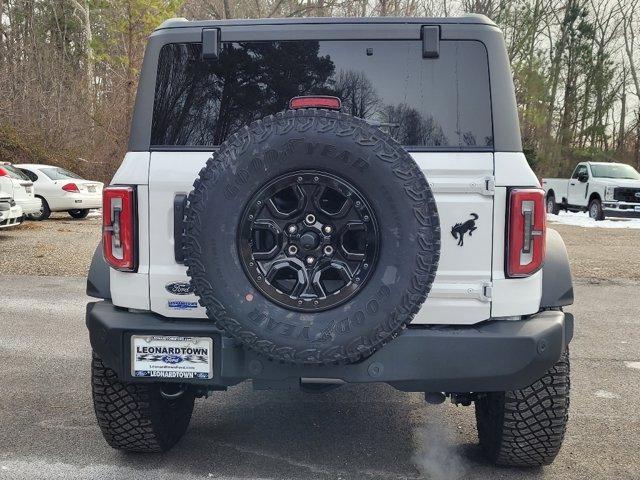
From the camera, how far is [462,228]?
2.84m

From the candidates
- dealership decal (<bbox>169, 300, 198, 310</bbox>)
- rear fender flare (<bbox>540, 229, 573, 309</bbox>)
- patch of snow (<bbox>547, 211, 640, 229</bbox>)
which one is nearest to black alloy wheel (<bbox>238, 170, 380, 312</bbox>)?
dealership decal (<bbox>169, 300, 198, 310</bbox>)

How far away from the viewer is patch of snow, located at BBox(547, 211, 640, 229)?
722 inches

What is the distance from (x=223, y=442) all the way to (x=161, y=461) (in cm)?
38

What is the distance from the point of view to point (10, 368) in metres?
5.01

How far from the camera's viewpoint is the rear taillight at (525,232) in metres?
2.81

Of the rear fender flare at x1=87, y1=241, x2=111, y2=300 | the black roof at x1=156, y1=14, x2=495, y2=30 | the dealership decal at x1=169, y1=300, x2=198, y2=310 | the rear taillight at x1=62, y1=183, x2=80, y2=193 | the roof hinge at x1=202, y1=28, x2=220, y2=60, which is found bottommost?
the dealership decal at x1=169, y1=300, x2=198, y2=310

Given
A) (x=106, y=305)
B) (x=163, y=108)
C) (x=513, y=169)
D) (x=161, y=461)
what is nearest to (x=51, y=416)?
(x=161, y=461)

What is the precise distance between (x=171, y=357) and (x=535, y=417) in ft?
5.45

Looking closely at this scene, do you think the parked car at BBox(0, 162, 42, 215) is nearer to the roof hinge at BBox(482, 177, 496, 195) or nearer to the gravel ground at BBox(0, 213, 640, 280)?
the gravel ground at BBox(0, 213, 640, 280)

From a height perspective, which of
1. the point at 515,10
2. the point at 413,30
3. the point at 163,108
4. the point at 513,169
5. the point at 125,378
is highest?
the point at 515,10

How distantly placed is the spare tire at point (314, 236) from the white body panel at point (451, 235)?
296 mm

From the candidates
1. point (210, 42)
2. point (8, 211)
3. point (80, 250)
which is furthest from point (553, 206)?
point (210, 42)

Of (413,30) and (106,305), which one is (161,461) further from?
(413,30)

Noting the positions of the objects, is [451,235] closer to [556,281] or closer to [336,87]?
[556,281]
